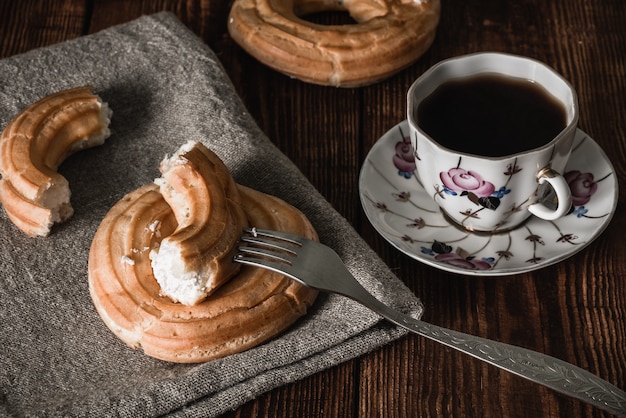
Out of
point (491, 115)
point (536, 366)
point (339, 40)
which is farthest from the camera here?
point (339, 40)

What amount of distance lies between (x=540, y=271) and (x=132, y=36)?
0.86 meters

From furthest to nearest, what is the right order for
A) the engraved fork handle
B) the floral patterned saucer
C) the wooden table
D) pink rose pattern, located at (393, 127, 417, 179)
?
pink rose pattern, located at (393, 127, 417, 179) < the floral patterned saucer < the wooden table < the engraved fork handle

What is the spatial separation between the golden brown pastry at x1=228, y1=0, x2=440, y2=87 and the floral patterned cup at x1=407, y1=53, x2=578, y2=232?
0.26 metres

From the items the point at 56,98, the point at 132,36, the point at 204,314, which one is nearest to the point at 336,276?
the point at 204,314

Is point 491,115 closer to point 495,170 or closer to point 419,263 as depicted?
point 495,170

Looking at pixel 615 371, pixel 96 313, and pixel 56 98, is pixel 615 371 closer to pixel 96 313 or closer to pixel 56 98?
pixel 96 313

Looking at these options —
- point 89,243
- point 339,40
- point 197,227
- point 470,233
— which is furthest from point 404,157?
point 89,243

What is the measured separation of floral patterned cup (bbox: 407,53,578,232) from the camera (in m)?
1.18

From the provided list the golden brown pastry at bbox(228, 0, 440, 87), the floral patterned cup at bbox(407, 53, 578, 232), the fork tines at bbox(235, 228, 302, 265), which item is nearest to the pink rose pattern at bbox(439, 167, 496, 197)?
the floral patterned cup at bbox(407, 53, 578, 232)

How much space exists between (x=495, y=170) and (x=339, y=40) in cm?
49

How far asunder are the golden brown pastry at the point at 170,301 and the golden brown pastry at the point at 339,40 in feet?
1.39

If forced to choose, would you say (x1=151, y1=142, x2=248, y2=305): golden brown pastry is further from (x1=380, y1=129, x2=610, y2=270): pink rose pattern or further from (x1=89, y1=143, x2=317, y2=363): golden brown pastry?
(x1=380, y1=129, x2=610, y2=270): pink rose pattern

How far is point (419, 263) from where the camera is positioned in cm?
129

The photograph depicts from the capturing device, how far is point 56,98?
1.42m
